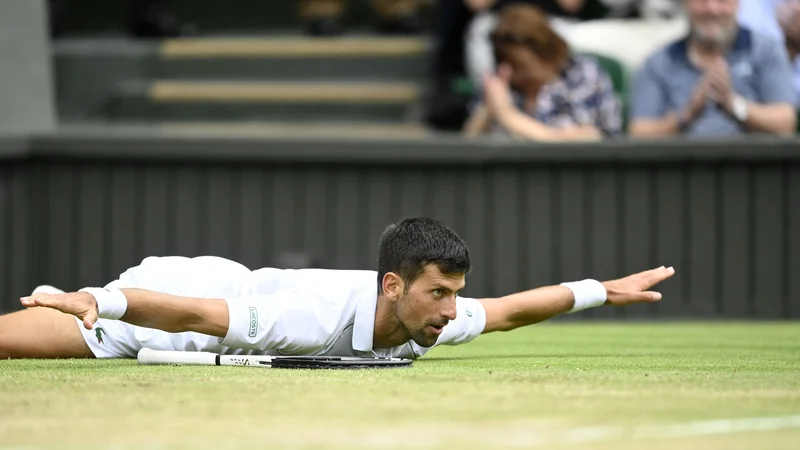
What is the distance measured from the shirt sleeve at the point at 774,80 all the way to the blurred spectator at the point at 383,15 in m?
4.09

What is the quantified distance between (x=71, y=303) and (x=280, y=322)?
859 mm

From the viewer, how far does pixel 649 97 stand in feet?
36.9

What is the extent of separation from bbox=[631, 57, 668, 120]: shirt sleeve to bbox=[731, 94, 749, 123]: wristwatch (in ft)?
1.76

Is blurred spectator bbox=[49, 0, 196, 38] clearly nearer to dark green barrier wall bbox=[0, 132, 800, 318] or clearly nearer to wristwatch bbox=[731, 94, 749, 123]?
dark green barrier wall bbox=[0, 132, 800, 318]

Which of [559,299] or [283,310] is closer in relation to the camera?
[283,310]

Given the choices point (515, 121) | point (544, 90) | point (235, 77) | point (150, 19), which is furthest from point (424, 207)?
point (150, 19)

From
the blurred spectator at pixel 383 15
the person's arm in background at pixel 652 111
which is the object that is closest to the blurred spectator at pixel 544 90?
the person's arm in background at pixel 652 111

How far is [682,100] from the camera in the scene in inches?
438

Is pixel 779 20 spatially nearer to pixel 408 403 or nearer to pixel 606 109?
pixel 606 109

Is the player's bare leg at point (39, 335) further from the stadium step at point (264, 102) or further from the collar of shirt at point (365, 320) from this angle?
the stadium step at point (264, 102)

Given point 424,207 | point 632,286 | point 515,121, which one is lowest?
point 424,207

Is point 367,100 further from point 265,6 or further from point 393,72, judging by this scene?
point 265,6

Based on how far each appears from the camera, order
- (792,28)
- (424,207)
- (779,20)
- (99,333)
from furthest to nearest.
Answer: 1. (779,20)
2. (792,28)
3. (424,207)
4. (99,333)

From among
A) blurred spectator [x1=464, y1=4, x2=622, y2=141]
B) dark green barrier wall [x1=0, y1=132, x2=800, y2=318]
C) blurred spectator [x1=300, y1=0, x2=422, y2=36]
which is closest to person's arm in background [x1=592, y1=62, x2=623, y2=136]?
blurred spectator [x1=464, y1=4, x2=622, y2=141]
